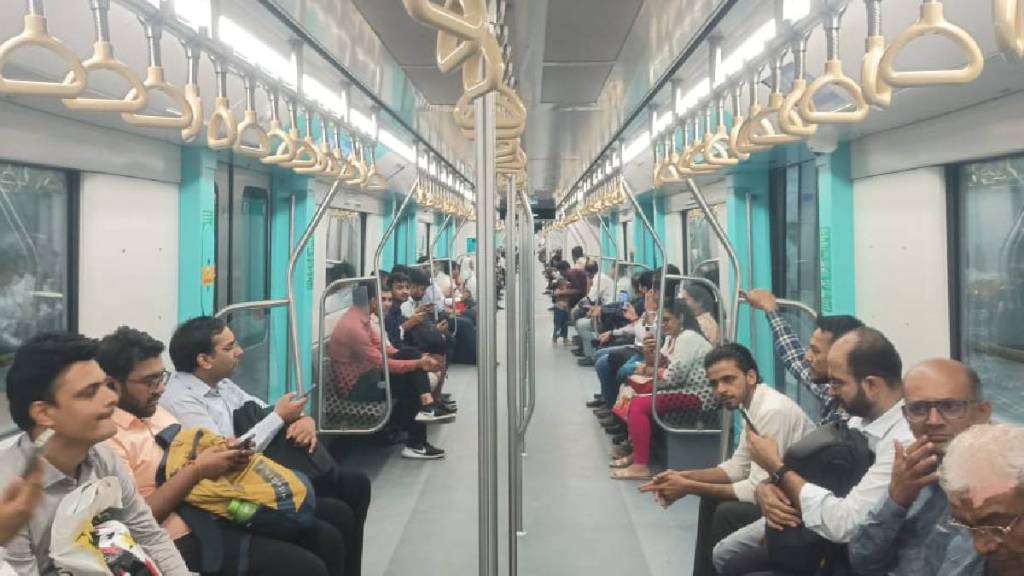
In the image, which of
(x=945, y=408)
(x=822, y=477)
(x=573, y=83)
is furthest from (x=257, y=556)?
(x=573, y=83)

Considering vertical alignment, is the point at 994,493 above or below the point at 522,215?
below

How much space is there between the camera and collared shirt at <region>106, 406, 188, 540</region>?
2.31 meters

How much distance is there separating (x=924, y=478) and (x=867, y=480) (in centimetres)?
36

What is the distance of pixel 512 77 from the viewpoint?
3.91m

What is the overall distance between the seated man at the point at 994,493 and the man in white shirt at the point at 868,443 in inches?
24.1

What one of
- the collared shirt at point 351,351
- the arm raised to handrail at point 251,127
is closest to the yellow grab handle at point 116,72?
the arm raised to handrail at point 251,127

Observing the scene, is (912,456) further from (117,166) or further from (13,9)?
(117,166)

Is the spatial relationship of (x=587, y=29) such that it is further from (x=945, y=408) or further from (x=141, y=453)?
(x=141, y=453)

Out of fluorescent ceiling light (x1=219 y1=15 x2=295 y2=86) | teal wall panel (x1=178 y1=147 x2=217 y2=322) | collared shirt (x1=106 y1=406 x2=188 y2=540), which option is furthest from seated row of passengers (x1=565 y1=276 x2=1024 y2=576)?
teal wall panel (x1=178 y1=147 x2=217 y2=322)

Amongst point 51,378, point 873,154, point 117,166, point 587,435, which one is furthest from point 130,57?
point 587,435

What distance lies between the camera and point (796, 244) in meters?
5.71

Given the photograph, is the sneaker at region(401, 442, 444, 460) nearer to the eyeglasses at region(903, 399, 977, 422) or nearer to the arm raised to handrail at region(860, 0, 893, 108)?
the eyeglasses at region(903, 399, 977, 422)

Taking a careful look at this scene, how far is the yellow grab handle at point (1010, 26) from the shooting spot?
112 centimetres

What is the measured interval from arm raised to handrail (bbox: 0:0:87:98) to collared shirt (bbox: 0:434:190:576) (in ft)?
2.62
